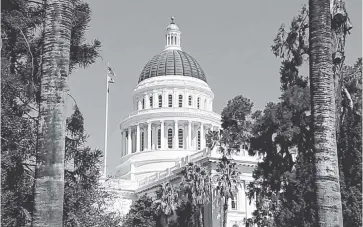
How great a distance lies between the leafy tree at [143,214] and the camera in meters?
61.2

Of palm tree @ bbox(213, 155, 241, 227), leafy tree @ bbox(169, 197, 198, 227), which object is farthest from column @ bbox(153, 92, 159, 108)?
palm tree @ bbox(213, 155, 241, 227)

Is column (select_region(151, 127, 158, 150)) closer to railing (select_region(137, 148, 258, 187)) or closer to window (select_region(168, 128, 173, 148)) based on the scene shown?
window (select_region(168, 128, 173, 148))

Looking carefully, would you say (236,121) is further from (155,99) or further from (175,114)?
(155,99)

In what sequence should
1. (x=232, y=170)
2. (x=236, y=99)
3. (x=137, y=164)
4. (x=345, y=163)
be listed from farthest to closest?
(x=137, y=164) < (x=232, y=170) < (x=236, y=99) < (x=345, y=163)

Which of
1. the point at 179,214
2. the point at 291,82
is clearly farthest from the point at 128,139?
the point at 291,82

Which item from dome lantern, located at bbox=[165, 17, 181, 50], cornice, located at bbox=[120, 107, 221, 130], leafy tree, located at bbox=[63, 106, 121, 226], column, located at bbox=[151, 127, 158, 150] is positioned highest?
dome lantern, located at bbox=[165, 17, 181, 50]

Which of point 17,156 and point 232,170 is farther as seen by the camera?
point 232,170

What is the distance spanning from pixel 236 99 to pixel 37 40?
2616cm

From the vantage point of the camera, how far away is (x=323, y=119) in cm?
1370

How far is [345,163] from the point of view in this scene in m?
27.0

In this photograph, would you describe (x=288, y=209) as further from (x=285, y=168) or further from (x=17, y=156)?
(x=17, y=156)

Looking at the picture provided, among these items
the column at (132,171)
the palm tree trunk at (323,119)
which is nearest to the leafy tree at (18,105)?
the palm tree trunk at (323,119)

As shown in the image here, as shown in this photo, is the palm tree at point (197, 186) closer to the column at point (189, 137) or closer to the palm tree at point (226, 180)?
the palm tree at point (226, 180)

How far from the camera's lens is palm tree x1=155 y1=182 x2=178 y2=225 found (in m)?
60.2
